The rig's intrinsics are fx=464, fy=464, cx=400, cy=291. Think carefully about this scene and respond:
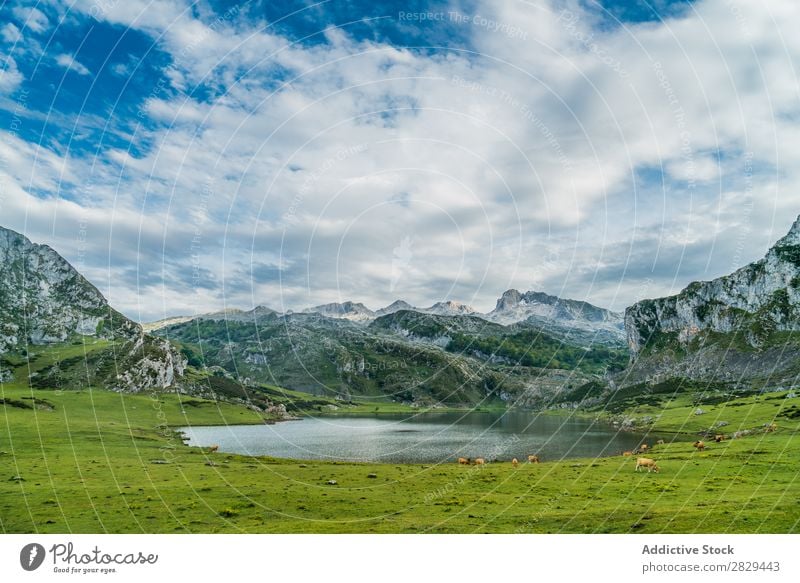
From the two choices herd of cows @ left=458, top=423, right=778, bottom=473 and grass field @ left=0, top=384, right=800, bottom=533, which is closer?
grass field @ left=0, top=384, right=800, bottom=533

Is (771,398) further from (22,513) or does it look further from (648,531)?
(22,513)

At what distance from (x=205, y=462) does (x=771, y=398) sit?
17326 cm

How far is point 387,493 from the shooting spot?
1919 inches
